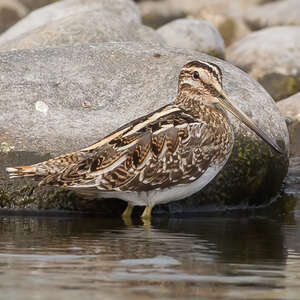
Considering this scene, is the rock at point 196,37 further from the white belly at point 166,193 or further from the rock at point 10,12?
the white belly at point 166,193

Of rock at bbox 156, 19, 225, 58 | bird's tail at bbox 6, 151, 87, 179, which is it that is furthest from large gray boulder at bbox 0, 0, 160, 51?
bird's tail at bbox 6, 151, 87, 179

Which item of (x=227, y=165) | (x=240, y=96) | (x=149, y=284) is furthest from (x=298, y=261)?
(x=240, y=96)

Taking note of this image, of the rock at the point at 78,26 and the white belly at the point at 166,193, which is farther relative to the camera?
the rock at the point at 78,26

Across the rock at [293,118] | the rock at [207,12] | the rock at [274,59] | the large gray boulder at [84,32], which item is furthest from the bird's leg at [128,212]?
the rock at [207,12]

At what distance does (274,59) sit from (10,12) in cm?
786

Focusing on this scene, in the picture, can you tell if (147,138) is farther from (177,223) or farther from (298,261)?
(298,261)

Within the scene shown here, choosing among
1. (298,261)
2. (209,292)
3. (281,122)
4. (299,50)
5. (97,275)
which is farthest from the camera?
(299,50)

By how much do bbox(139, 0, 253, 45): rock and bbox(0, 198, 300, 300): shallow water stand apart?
45.4 ft

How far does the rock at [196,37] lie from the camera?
18312 millimetres

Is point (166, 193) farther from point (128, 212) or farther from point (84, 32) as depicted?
point (84, 32)

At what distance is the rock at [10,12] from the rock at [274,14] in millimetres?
5367

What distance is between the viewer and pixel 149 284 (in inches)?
225

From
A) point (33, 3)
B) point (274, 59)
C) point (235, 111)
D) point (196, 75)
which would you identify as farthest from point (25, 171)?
point (33, 3)

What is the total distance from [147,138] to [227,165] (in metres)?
1.31
